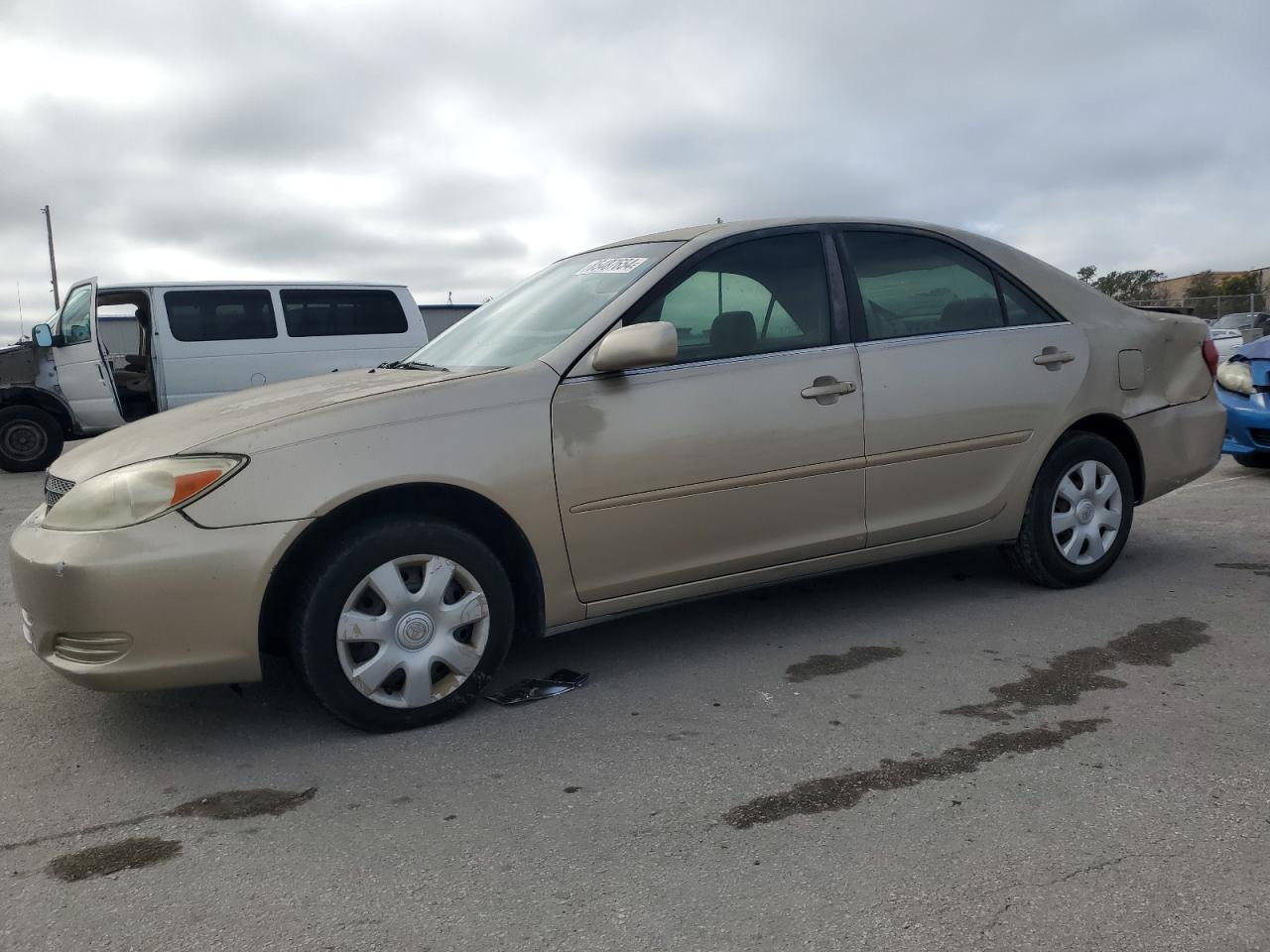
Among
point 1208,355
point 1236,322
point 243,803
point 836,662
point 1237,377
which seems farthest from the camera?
point 1236,322

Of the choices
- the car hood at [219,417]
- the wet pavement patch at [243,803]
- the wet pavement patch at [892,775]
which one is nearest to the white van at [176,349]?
the car hood at [219,417]

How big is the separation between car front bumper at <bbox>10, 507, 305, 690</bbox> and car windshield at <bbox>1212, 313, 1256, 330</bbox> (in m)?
24.1

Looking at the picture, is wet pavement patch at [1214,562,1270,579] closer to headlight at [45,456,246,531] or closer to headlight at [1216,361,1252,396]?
headlight at [1216,361,1252,396]

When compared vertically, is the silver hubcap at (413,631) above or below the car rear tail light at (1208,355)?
below

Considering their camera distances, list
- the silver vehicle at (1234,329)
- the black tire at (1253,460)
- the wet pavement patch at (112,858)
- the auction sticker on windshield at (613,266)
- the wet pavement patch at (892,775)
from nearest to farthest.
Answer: the wet pavement patch at (112,858) < the wet pavement patch at (892,775) < the auction sticker on windshield at (613,266) < the black tire at (1253,460) < the silver vehicle at (1234,329)

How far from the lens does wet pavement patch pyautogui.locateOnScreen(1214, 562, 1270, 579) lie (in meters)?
4.77

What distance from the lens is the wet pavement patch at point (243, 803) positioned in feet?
8.93

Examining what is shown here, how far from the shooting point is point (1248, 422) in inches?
286

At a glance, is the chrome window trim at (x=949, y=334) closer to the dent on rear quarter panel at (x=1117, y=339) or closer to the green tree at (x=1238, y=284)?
the dent on rear quarter panel at (x=1117, y=339)

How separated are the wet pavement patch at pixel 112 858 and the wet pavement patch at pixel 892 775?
1.35m

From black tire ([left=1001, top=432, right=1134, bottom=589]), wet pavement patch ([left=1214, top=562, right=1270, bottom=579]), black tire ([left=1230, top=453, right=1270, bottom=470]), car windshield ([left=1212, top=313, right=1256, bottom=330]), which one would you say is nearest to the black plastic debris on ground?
black tire ([left=1001, top=432, right=1134, bottom=589])

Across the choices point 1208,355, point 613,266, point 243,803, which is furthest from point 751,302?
point 1208,355

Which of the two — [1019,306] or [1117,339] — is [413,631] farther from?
[1117,339]

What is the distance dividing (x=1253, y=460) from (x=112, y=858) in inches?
317
